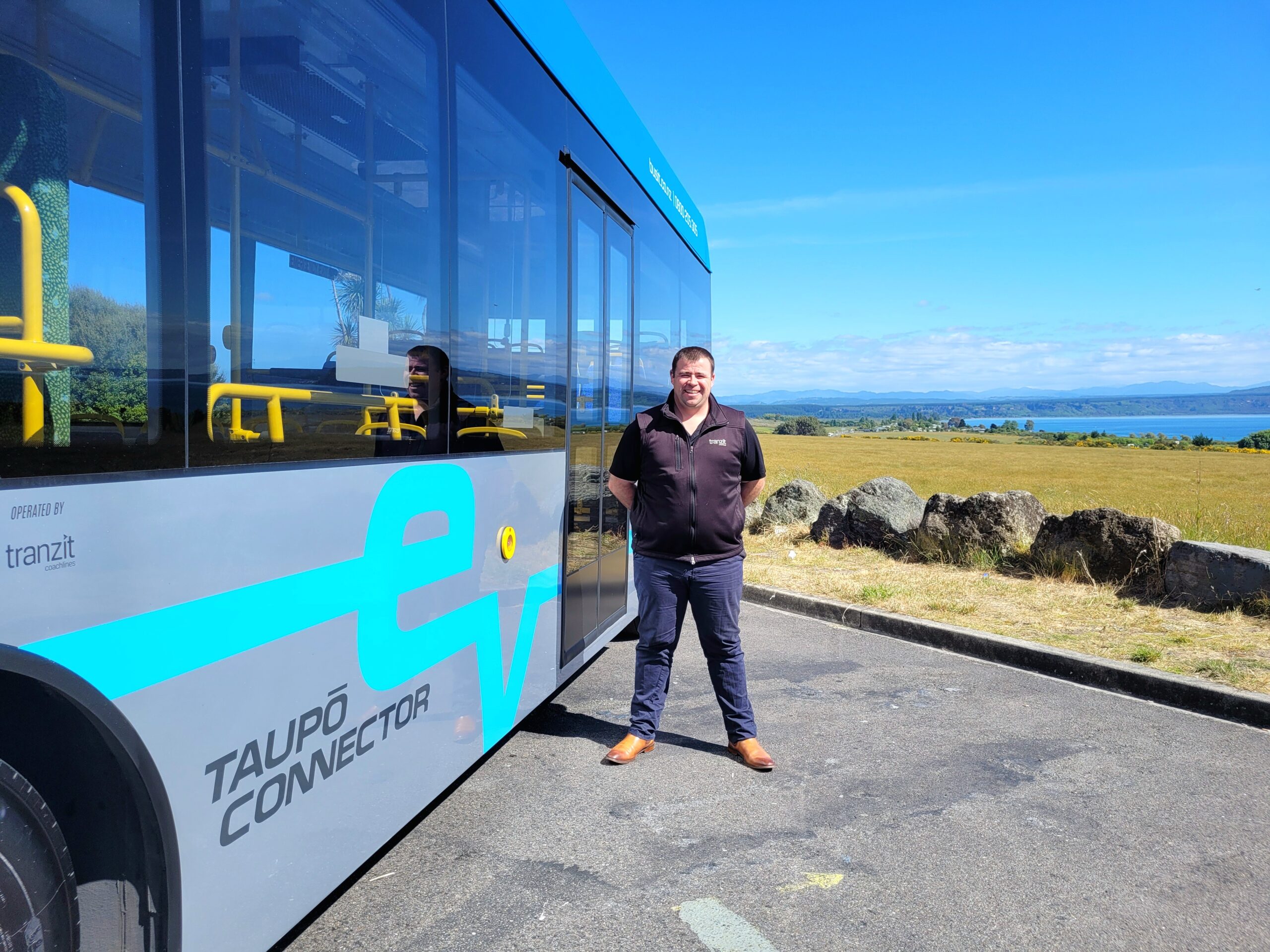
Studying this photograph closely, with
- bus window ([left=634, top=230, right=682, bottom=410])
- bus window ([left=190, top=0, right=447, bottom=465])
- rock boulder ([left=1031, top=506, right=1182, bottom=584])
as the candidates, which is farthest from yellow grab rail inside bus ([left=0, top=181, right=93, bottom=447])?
rock boulder ([left=1031, top=506, right=1182, bottom=584])

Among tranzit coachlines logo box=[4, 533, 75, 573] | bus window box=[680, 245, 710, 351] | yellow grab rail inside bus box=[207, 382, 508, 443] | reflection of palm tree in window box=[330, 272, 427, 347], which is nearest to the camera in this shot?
tranzit coachlines logo box=[4, 533, 75, 573]

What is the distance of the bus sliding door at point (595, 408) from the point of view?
16.5ft

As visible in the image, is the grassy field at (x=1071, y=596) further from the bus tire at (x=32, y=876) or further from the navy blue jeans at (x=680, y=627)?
the bus tire at (x=32, y=876)

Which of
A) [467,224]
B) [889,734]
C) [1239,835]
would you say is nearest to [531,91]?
[467,224]

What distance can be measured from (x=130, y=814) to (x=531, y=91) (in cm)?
330

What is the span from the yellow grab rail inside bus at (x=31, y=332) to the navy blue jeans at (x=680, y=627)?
3280 millimetres

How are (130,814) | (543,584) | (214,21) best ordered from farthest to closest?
(543,584), (214,21), (130,814)

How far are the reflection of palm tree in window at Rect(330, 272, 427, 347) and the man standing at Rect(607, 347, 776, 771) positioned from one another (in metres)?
1.81

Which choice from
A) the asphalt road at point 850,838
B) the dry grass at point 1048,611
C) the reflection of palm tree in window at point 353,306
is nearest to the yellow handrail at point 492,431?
the reflection of palm tree in window at point 353,306

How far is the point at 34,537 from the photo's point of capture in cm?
174

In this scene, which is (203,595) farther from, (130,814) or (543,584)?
(543,584)

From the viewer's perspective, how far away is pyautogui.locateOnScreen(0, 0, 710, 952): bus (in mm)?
1852

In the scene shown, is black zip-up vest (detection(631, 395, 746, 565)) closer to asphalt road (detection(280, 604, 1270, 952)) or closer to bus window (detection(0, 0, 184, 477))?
asphalt road (detection(280, 604, 1270, 952))

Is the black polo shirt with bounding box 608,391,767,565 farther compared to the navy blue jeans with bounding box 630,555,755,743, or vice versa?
the navy blue jeans with bounding box 630,555,755,743
